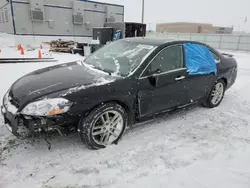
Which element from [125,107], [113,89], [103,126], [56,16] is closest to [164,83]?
[125,107]

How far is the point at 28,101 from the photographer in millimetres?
2377

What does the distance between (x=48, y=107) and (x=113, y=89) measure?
2.78 ft

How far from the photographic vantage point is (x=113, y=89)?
266 cm

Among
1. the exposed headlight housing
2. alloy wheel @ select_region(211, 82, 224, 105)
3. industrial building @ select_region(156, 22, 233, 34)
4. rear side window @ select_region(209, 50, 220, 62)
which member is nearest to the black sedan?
the exposed headlight housing

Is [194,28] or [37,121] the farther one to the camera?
[194,28]

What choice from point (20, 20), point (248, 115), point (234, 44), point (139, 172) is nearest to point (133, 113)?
point (139, 172)

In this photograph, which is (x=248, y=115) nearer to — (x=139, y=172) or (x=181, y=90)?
(x=181, y=90)

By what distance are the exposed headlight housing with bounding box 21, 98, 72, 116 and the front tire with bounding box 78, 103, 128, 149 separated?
12.0 inches

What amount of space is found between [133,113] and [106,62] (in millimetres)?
1024

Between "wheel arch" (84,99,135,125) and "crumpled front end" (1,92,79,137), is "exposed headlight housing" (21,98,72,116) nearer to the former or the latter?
"crumpled front end" (1,92,79,137)

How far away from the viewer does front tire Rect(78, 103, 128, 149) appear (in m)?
2.53

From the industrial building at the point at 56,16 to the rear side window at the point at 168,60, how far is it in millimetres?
17207

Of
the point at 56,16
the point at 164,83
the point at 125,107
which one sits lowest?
the point at 125,107

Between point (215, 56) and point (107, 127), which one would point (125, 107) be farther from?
point (215, 56)
